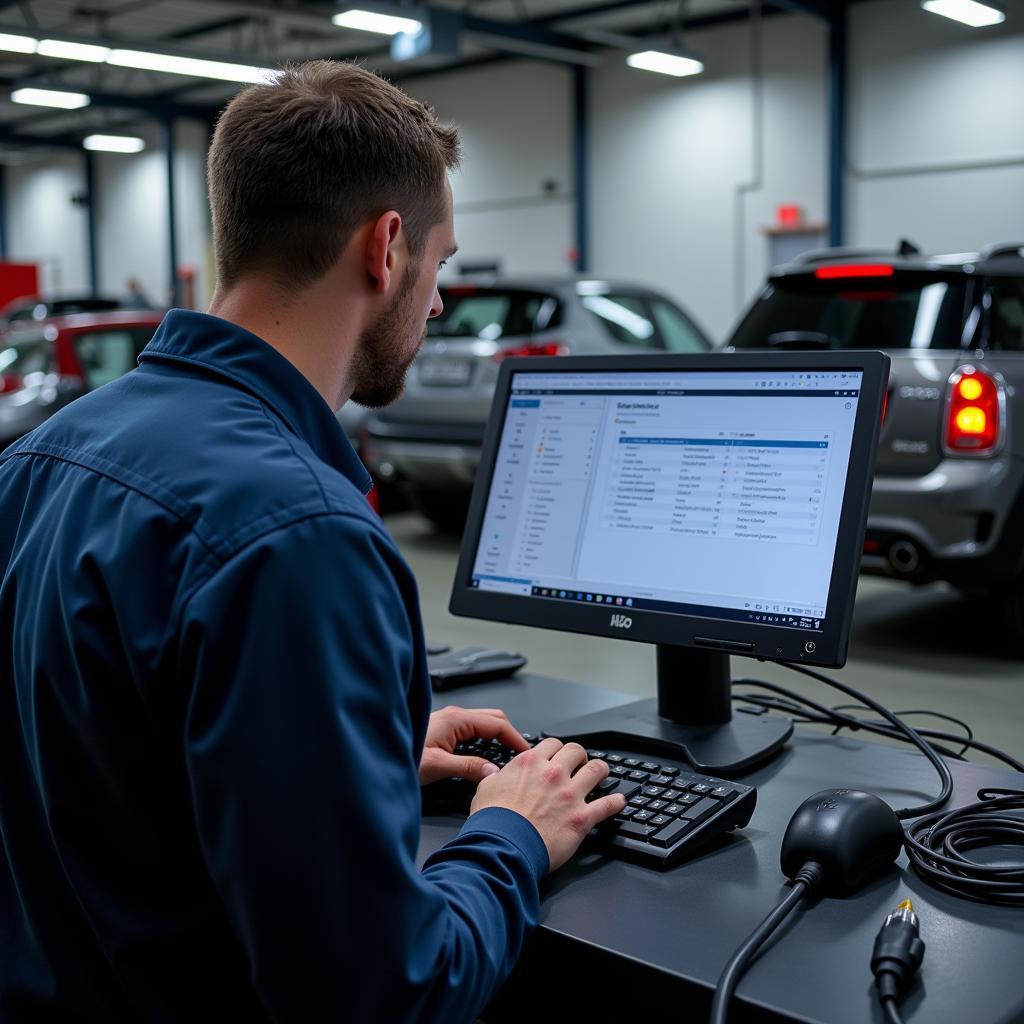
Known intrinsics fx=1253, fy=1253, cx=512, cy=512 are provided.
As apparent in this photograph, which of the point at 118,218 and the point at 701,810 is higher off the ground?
the point at 118,218

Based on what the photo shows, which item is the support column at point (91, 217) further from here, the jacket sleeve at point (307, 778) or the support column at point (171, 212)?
the jacket sleeve at point (307, 778)

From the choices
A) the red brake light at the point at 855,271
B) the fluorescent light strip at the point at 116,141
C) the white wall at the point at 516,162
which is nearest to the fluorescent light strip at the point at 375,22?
the white wall at the point at 516,162

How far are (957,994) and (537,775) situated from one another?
1.44 feet

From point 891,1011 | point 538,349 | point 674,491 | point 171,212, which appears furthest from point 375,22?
point 891,1011

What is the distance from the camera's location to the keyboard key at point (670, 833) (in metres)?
1.23

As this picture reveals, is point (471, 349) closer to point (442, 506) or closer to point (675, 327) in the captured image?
point (442, 506)

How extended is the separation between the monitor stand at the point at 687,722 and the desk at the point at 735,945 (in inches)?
7.2

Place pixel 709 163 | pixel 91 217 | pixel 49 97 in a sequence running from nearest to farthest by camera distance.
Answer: pixel 709 163, pixel 49 97, pixel 91 217

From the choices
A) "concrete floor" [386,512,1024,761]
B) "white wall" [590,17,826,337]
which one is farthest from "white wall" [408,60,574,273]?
"concrete floor" [386,512,1024,761]

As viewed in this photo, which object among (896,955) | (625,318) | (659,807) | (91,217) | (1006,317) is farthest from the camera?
(91,217)

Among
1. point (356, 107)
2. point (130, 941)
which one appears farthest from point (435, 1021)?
point (356, 107)

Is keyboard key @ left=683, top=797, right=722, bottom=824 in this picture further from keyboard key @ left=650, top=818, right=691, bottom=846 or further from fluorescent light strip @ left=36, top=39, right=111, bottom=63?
fluorescent light strip @ left=36, top=39, right=111, bottom=63

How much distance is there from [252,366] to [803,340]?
3.77m

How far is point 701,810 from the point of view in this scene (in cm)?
129
